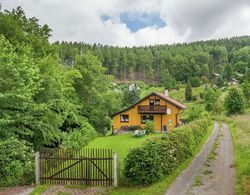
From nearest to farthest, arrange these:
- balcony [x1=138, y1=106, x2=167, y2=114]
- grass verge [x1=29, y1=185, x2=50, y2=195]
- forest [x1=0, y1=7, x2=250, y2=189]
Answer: grass verge [x1=29, y1=185, x2=50, y2=195] → forest [x1=0, y1=7, x2=250, y2=189] → balcony [x1=138, y1=106, x2=167, y2=114]

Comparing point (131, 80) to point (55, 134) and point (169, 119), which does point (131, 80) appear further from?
point (55, 134)

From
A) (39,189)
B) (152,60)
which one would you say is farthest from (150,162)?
(152,60)

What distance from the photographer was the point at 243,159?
66.6ft

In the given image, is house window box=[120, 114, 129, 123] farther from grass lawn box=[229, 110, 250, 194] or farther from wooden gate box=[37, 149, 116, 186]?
wooden gate box=[37, 149, 116, 186]

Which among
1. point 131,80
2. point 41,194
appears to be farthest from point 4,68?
point 131,80

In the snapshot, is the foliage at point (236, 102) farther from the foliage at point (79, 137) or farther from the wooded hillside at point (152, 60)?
the wooded hillside at point (152, 60)

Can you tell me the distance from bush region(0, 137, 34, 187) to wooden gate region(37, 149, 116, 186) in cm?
104

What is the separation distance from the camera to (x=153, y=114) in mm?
47750

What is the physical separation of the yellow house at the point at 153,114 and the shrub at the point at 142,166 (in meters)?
31.4

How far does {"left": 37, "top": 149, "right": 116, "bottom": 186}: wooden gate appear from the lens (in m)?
15.6

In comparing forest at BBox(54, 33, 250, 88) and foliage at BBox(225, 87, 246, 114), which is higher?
forest at BBox(54, 33, 250, 88)

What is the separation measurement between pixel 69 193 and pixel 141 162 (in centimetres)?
381

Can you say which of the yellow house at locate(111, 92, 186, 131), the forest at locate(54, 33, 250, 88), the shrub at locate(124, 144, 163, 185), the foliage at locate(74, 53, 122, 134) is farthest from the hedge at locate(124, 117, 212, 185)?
the forest at locate(54, 33, 250, 88)

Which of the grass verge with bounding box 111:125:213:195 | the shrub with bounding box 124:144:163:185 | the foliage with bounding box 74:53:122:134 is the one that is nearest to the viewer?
the grass verge with bounding box 111:125:213:195
